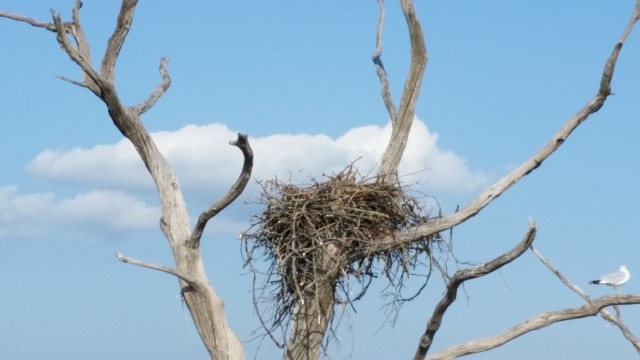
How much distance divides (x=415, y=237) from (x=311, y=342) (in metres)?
0.95

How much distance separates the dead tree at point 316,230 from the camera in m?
6.50

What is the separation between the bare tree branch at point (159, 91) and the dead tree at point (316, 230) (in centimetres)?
2

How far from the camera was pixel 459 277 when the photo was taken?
5980mm

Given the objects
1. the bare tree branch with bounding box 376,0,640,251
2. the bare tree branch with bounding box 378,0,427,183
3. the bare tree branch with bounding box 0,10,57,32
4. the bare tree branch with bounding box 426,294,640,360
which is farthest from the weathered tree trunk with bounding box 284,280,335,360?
the bare tree branch with bounding box 0,10,57,32

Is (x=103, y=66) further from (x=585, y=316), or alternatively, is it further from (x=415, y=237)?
(x=585, y=316)

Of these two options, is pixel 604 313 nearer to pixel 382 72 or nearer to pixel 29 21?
pixel 382 72

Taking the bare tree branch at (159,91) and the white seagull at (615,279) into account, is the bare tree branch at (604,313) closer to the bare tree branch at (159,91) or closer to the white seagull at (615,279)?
the white seagull at (615,279)

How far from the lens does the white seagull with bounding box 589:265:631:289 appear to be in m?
8.82

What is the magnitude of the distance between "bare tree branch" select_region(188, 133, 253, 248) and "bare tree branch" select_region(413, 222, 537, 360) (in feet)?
4.34

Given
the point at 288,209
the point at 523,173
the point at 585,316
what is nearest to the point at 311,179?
the point at 288,209

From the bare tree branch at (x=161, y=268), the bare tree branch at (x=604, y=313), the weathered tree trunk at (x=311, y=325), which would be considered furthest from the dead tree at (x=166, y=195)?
the bare tree branch at (x=604, y=313)

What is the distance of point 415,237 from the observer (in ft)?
22.1

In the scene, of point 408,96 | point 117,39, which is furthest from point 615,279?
point 117,39

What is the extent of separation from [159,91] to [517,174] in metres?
2.58
